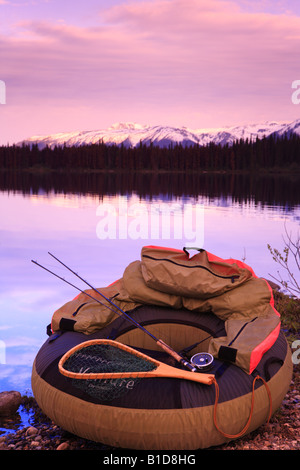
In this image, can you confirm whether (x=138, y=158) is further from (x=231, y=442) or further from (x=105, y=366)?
(x=231, y=442)

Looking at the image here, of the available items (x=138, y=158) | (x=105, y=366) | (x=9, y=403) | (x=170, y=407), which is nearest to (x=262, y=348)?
(x=170, y=407)

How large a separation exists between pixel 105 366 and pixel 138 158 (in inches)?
4808

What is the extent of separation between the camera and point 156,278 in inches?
217

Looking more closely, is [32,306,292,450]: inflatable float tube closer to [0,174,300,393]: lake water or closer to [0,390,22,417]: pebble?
[0,390,22,417]: pebble

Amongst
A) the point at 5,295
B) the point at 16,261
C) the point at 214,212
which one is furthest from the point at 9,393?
the point at 214,212

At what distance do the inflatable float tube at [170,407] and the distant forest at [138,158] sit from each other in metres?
115

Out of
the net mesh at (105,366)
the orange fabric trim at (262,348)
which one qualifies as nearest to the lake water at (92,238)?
the net mesh at (105,366)

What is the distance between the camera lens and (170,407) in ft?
13.1

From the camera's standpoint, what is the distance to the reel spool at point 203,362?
4.37 m

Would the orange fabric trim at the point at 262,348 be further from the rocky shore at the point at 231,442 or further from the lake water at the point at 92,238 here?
the lake water at the point at 92,238

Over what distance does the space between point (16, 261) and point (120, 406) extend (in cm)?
1338

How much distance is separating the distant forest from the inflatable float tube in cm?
11537

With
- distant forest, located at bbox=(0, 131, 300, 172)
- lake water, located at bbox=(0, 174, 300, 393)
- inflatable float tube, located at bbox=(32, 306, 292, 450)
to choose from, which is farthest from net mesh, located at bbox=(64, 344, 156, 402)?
distant forest, located at bbox=(0, 131, 300, 172)

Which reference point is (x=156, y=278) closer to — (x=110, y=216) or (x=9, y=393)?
(x=9, y=393)
